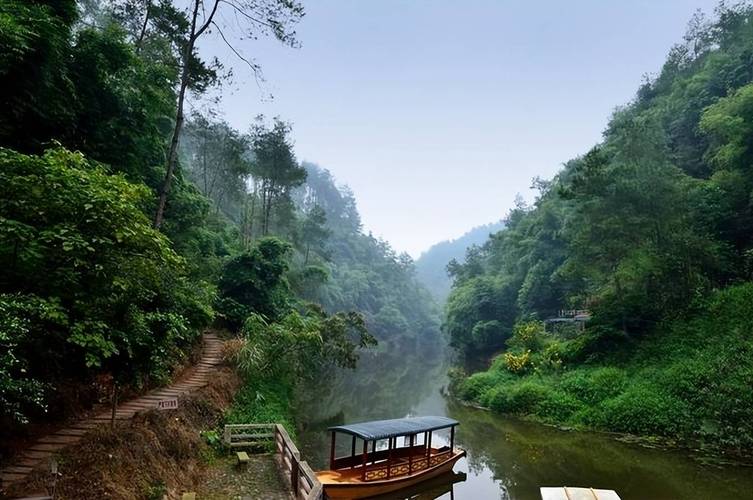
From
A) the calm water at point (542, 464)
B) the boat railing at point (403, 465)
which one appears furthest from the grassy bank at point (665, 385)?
the boat railing at point (403, 465)

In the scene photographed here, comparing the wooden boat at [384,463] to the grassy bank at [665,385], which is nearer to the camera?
the wooden boat at [384,463]

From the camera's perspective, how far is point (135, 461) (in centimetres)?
847

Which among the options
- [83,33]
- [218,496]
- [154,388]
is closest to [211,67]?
[83,33]

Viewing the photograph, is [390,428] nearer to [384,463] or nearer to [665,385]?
[384,463]

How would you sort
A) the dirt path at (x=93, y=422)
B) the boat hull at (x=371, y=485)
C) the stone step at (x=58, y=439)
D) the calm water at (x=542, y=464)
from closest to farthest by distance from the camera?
the dirt path at (x=93, y=422) < the stone step at (x=58, y=439) < the boat hull at (x=371, y=485) < the calm water at (x=542, y=464)

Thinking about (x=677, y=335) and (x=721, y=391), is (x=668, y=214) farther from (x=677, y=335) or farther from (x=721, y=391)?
(x=721, y=391)

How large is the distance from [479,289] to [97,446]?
4217 centimetres

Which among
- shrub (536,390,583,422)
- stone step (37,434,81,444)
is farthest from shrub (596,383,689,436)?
stone step (37,434,81,444)

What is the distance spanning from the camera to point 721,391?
17266 millimetres

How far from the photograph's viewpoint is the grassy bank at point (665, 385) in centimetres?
1689

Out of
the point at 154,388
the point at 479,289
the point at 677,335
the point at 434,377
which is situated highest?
the point at 479,289

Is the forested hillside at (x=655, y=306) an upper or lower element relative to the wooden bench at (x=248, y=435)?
upper

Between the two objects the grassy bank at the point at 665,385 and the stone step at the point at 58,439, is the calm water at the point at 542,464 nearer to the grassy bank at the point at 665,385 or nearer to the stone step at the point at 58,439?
the grassy bank at the point at 665,385

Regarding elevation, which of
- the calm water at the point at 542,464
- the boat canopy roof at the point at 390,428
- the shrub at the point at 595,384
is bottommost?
the calm water at the point at 542,464
